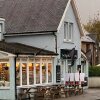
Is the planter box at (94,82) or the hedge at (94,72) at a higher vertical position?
the hedge at (94,72)

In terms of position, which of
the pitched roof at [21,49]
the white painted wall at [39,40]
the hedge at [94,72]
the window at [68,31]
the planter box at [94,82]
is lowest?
the planter box at [94,82]

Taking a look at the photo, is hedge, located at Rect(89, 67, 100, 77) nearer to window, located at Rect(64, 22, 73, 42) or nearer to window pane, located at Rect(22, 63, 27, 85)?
window, located at Rect(64, 22, 73, 42)

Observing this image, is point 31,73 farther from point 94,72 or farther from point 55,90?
point 94,72

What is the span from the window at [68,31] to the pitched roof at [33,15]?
1.84m

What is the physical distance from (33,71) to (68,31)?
7.23 meters

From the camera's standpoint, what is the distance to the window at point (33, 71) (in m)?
32.6

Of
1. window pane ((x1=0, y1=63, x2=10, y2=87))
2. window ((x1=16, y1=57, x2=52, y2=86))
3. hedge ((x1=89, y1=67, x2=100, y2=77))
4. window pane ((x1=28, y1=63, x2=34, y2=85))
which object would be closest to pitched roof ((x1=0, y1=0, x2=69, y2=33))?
window ((x1=16, y1=57, x2=52, y2=86))

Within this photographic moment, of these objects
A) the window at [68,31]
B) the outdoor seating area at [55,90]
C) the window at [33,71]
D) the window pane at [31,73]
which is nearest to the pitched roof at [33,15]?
the window at [68,31]

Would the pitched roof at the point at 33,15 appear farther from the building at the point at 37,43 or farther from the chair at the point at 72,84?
the chair at the point at 72,84

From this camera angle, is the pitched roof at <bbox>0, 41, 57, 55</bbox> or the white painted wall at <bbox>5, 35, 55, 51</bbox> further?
the white painted wall at <bbox>5, 35, 55, 51</bbox>

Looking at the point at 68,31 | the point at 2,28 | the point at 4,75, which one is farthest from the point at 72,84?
the point at 2,28

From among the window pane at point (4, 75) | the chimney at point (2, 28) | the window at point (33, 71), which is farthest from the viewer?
the chimney at point (2, 28)

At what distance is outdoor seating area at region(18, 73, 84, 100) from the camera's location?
32.3 meters

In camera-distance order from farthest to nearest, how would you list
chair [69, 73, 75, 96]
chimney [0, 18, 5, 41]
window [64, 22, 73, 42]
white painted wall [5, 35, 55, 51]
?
window [64, 22, 73, 42]
chimney [0, 18, 5, 41]
white painted wall [5, 35, 55, 51]
chair [69, 73, 75, 96]
